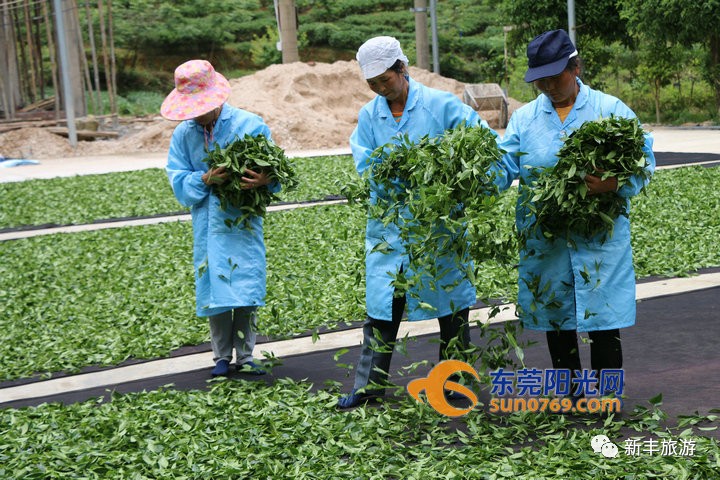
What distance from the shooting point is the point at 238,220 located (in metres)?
5.44

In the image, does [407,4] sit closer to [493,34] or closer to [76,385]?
[493,34]

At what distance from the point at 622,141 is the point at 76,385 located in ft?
11.7

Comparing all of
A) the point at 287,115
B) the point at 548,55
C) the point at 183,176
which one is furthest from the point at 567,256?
the point at 287,115

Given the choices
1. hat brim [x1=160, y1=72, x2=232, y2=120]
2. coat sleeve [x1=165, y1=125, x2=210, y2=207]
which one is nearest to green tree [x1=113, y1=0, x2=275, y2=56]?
coat sleeve [x1=165, y1=125, x2=210, y2=207]

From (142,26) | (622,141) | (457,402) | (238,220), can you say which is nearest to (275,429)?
(457,402)

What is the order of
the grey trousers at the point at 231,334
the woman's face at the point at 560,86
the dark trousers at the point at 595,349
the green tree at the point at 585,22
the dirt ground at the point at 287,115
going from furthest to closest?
1. the green tree at the point at 585,22
2. the dirt ground at the point at 287,115
3. the grey trousers at the point at 231,334
4. the dark trousers at the point at 595,349
5. the woman's face at the point at 560,86

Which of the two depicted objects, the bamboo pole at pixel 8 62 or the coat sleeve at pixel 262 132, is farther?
the bamboo pole at pixel 8 62

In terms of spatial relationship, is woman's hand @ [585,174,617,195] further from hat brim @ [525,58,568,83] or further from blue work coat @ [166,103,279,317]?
blue work coat @ [166,103,279,317]

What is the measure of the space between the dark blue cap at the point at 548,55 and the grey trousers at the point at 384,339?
128cm

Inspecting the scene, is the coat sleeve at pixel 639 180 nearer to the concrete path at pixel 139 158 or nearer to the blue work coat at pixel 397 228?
the blue work coat at pixel 397 228

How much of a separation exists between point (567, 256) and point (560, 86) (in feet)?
2.60

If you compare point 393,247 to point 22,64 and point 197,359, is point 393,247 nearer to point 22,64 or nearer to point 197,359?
point 197,359

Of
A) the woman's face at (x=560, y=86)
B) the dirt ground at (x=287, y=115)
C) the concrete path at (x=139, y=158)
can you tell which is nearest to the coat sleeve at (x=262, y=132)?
the woman's face at (x=560, y=86)

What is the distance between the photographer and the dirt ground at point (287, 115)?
24.8 metres
